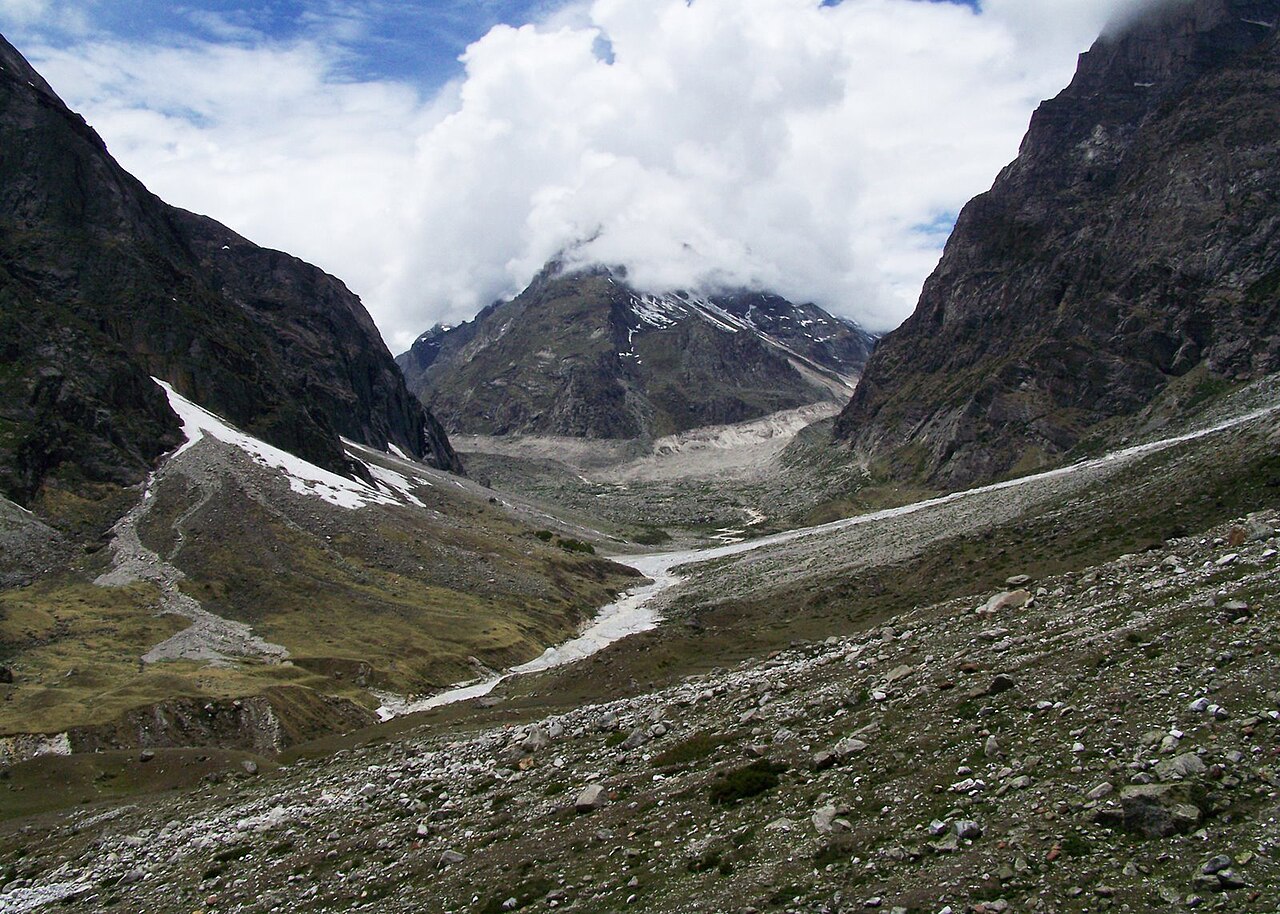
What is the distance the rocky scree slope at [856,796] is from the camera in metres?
15.8

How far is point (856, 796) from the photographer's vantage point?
67.7ft

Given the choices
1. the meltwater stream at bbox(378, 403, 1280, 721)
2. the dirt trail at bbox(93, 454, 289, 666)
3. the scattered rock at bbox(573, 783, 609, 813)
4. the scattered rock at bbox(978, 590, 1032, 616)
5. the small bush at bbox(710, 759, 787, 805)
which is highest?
the dirt trail at bbox(93, 454, 289, 666)

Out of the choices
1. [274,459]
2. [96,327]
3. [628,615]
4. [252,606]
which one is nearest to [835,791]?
[252,606]

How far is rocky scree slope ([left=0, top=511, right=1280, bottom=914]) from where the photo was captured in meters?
15.8

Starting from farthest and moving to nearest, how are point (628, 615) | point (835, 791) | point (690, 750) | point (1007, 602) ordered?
point (628, 615) → point (1007, 602) → point (690, 750) → point (835, 791)

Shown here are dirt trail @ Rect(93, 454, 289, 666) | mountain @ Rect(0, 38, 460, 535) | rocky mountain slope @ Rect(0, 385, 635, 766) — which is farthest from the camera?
mountain @ Rect(0, 38, 460, 535)

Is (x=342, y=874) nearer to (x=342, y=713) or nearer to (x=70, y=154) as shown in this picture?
(x=342, y=713)

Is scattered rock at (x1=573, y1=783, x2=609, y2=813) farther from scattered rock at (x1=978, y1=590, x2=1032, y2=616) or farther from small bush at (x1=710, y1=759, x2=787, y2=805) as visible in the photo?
scattered rock at (x1=978, y1=590, x2=1032, y2=616)

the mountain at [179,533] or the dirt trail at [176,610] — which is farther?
the dirt trail at [176,610]

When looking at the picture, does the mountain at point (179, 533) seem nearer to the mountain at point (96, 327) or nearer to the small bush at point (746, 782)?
the mountain at point (96, 327)

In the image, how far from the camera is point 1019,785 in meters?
18.3

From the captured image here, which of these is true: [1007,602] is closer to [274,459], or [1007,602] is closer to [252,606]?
[252,606]

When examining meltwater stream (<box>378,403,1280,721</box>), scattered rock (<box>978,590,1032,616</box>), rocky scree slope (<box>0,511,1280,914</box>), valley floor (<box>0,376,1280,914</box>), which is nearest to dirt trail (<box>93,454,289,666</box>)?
meltwater stream (<box>378,403,1280,721</box>)

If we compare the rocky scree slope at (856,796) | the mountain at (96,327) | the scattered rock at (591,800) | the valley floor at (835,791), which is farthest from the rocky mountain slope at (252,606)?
the scattered rock at (591,800)
